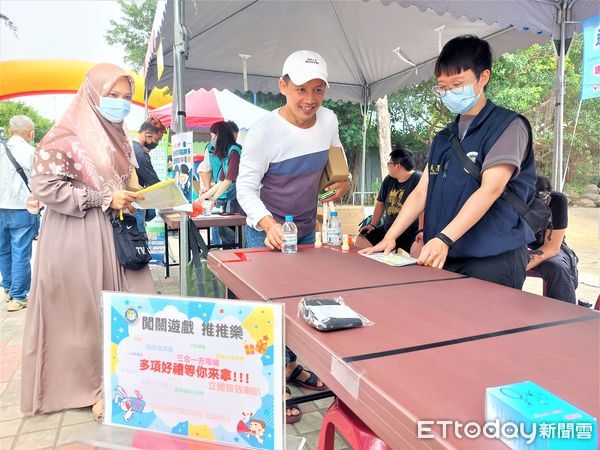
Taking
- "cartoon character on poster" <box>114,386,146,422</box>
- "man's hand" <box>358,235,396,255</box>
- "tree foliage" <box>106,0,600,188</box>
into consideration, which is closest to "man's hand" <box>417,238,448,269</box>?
"man's hand" <box>358,235,396,255</box>

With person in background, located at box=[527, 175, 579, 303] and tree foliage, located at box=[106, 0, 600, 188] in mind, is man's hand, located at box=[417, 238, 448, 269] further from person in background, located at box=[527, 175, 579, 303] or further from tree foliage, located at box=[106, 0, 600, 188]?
tree foliage, located at box=[106, 0, 600, 188]

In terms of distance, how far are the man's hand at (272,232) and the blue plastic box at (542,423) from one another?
140 centimetres

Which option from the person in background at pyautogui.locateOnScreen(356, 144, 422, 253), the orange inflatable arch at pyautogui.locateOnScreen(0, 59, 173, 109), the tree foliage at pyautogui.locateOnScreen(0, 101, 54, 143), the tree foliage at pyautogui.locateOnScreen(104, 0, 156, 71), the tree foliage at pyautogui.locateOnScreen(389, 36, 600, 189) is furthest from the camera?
the tree foliage at pyautogui.locateOnScreen(0, 101, 54, 143)

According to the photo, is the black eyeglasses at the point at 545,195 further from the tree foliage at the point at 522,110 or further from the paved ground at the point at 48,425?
the tree foliage at the point at 522,110

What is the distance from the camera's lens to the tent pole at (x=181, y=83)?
93.2 inches

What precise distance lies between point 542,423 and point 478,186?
124cm

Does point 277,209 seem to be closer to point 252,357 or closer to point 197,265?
point 197,265

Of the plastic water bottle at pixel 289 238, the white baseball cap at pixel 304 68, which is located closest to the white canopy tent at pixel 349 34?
the white baseball cap at pixel 304 68

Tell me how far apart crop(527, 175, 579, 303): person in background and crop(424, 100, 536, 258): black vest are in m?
1.34

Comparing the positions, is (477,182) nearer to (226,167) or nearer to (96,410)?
(96,410)

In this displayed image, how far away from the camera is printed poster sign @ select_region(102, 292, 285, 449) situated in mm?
980

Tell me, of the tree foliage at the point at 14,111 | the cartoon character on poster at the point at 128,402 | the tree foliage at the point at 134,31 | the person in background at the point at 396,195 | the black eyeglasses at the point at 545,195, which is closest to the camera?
the cartoon character on poster at the point at 128,402

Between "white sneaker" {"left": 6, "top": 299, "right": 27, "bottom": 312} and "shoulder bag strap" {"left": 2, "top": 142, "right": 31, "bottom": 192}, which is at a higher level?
"shoulder bag strap" {"left": 2, "top": 142, "right": 31, "bottom": 192}

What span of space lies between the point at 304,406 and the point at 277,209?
1088 millimetres
